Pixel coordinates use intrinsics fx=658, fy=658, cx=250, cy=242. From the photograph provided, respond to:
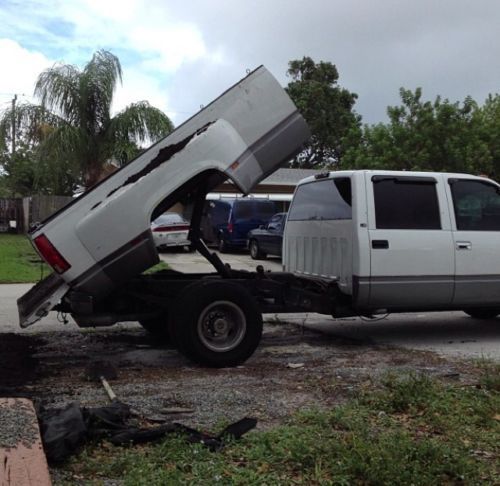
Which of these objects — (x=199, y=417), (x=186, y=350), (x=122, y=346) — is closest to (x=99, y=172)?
(x=122, y=346)

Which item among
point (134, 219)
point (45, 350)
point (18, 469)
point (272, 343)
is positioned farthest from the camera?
point (272, 343)

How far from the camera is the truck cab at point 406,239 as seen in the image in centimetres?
743

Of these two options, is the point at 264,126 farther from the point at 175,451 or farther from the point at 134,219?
the point at 175,451

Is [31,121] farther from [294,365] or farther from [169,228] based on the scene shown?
[294,365]

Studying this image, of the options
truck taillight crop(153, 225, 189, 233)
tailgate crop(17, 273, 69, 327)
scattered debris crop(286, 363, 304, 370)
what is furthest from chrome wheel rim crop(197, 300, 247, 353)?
truck taillight crop(153, 225, 189, 233)

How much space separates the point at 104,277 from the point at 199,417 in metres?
1.81

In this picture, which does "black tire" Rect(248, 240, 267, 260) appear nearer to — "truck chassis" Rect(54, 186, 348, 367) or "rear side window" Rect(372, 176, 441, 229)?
"rear side window" Rect(372, 176, 441, 229)

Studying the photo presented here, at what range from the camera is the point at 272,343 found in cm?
823

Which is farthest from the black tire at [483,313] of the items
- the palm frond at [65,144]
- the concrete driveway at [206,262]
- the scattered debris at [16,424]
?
the palm frond at [65,144]

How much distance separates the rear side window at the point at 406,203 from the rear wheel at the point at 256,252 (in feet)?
41.9

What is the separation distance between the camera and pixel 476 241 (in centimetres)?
795

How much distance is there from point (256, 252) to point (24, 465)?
1727cm

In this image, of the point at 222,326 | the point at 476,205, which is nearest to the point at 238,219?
the point at 476,205

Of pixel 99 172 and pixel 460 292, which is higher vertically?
pixel 99 172
